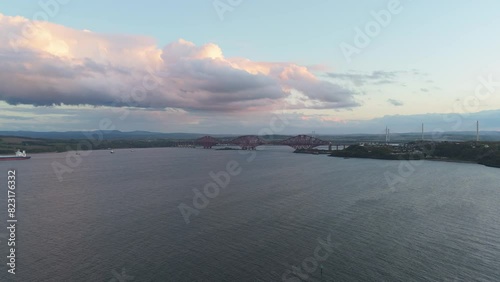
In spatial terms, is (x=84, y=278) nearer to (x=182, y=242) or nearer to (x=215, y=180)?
(x=182, y=242)

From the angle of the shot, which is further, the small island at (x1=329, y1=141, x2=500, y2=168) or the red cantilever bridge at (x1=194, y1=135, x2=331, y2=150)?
the red cantilever bridge at (x1=194, y1=135, x2=331, y2=150)

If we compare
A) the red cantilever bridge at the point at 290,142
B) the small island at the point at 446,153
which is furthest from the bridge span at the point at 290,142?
the small island at the point at 446,153

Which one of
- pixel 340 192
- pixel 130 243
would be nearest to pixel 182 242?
pixel 130 243

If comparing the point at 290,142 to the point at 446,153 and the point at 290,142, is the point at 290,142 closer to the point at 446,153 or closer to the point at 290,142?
the point at 290,142

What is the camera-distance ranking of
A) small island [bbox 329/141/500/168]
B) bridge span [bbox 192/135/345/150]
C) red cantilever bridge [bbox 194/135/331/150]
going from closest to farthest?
small island [bbox 329/141/500/168], bridge span [bbox 192/135/345/150], red cantilever bridge [bbox 194/135/331/150]

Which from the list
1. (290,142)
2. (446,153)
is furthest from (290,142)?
(446,153)

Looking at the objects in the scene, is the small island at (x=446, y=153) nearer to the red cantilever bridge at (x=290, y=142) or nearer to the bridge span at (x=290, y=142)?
the bridge span at (x=290, y=142)

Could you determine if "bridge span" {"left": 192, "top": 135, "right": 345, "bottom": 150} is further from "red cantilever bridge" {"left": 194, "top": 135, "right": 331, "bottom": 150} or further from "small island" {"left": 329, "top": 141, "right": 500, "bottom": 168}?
"small island" {"left": 329, "top": 141, "right": 500, "bottom": 168}

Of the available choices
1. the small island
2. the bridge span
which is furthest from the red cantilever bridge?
the small island
